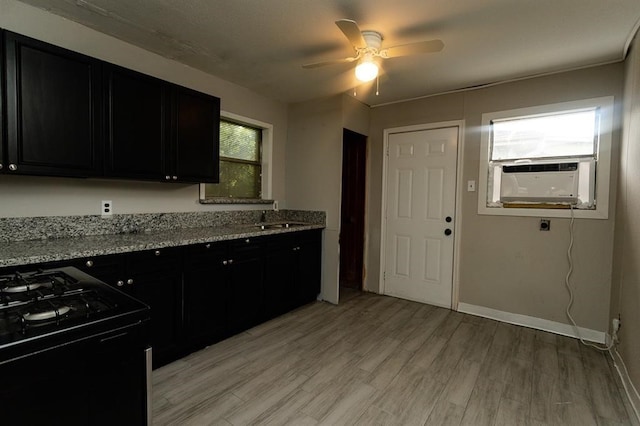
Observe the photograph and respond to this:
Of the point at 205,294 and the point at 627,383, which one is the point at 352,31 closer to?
the point at 205,294

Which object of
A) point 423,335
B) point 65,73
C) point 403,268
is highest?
point 65,73

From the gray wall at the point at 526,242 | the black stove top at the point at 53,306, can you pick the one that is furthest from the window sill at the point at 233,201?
the gray wall at the point at 526,242

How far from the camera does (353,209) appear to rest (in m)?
4.56

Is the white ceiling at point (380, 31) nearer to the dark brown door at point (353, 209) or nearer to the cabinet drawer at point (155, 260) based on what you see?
the dark brown door at point (353, 209)

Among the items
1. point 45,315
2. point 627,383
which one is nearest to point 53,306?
point 45,315

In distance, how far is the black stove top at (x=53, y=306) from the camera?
83 cm

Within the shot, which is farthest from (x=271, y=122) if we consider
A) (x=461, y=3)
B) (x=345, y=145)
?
(x=461, y=3)

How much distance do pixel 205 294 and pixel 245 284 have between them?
0.43 m

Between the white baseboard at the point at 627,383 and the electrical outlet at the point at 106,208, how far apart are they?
386 cm

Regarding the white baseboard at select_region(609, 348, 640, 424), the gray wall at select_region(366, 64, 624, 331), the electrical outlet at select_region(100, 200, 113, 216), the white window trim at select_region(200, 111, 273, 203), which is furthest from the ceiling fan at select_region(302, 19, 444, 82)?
the white baseboard at select_region(609, 348, 640, 424)

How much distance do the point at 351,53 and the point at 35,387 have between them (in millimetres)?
2887

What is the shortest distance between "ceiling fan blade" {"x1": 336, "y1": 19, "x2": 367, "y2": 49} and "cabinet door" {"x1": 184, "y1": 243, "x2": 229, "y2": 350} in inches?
73.8

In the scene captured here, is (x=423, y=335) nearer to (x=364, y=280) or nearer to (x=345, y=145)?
(x=364, y=280)

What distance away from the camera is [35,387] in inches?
31.1
